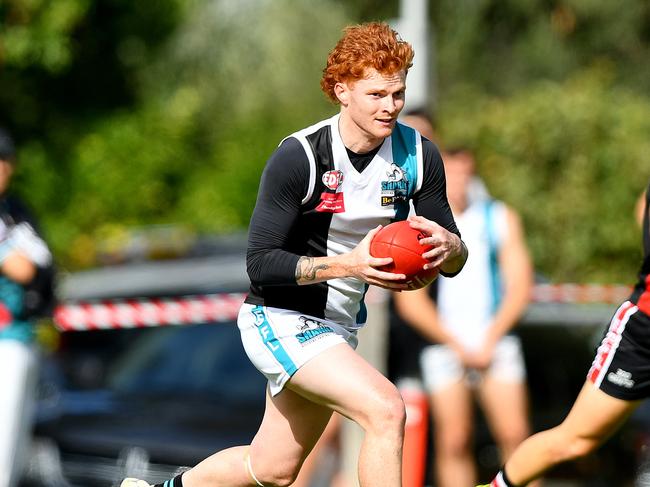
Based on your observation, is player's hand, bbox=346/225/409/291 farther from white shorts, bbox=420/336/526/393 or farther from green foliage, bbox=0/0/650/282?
green foliage, bbox=0/0/650/282

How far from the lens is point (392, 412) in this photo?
532 cm

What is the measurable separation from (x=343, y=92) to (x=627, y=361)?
5.97ft

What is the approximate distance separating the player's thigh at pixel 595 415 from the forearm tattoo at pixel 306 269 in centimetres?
166

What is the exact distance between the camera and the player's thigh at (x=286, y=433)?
5.73 metres

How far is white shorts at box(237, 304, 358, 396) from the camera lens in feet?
18.1

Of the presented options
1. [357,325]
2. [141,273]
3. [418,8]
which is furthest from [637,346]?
[141,273]

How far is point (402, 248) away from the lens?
518cm

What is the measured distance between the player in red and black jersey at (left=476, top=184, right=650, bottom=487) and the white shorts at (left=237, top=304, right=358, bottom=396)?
1242 millimetres

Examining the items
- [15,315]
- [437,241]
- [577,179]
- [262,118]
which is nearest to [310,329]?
[437,241]

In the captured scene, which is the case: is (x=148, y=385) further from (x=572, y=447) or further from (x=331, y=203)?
Answer: (x=331, y=203)

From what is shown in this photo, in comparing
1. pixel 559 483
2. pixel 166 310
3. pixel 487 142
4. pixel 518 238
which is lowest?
pixel 559 483

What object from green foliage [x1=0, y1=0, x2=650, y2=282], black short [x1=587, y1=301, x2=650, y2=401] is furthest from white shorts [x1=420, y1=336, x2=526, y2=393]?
green foliage [x1=0, y1=0, x2=650, y2=282]

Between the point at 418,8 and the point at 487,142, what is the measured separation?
8.81 metres

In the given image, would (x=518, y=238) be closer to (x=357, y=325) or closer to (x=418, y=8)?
(x=418, y=8)
